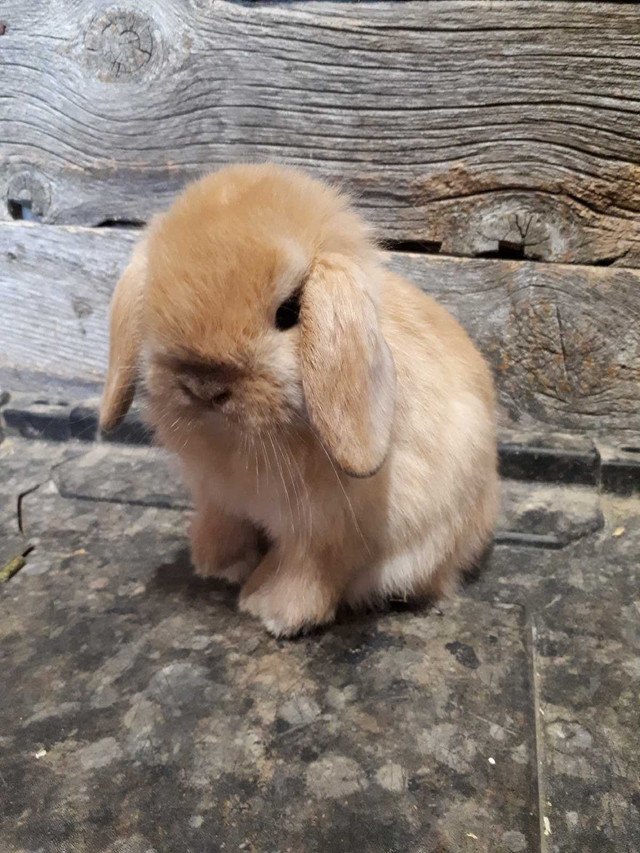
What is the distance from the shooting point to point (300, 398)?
1.15m

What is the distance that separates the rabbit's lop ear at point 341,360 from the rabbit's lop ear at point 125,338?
0.34 m

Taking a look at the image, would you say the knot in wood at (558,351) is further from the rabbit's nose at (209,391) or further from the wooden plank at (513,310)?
the rabbit's nose at (209,391)

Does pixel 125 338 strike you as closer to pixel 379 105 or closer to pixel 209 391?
pixel 209 391

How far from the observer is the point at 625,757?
3.88ft

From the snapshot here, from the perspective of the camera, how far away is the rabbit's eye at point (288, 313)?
3.78 feet

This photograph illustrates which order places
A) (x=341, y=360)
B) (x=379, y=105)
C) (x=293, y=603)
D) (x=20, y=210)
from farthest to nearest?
1. (x=20, y=210)
2. (x=379, y=105)
3. (x=293, y=603)
4. (x=341, y=360)

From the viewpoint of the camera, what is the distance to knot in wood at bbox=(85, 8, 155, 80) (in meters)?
1.86

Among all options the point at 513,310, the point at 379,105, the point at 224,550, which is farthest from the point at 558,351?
the point at 224,550

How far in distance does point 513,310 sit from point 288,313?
1.02m

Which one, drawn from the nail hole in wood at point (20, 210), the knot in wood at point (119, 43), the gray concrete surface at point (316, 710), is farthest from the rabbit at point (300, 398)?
the nail hole in wood at point (20, 210)

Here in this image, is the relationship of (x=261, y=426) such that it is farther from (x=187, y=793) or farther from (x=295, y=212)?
(x=187, y=793)

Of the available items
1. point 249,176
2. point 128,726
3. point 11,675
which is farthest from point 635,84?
point 11,675

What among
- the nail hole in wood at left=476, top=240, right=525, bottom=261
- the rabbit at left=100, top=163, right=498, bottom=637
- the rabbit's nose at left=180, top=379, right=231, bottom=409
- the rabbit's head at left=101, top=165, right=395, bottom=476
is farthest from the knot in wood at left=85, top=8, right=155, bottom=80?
the rabbit's nose at left=180, top=379, right=231, bottom=409

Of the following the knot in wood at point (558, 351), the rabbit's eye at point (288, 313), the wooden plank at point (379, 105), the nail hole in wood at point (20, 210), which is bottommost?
the knot in wood at point (558, 351)
